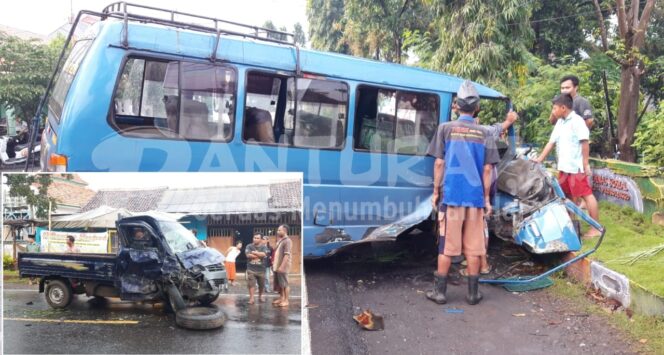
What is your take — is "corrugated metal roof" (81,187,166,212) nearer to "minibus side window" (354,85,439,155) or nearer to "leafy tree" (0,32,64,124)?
"minibus side window" (354,85,439,155)

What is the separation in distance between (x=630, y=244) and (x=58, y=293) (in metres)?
5.30

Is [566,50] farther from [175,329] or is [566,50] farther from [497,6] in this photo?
[175,329]

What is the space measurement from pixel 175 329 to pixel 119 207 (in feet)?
2.09

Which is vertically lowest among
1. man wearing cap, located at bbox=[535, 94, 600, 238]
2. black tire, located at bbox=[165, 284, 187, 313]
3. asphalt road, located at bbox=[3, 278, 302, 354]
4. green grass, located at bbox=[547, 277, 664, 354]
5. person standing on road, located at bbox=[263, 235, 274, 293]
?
green grass, located at bbox=[547, 277, 664, 354]

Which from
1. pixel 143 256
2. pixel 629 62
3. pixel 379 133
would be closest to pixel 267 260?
pixel 143 256

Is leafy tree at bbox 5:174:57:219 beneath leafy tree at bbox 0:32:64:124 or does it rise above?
beneath

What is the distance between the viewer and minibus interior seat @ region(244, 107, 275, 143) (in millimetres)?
4777

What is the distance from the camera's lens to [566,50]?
14016mm

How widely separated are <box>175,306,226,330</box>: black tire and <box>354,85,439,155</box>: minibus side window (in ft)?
9.64

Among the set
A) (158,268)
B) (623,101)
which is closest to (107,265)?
(158,268)

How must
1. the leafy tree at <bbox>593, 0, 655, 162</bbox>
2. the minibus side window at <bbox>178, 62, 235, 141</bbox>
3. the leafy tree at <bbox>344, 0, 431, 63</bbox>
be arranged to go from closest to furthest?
the minibus side window at <bbox>178, 62, 235, 141</bbox>, the leafy tree at <bbox>593, 0, 655, 162</bbox>, the leafy tree at <bbox>344, 0, 431, 63</bbox>

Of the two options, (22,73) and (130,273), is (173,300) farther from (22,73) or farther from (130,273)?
(22,73)

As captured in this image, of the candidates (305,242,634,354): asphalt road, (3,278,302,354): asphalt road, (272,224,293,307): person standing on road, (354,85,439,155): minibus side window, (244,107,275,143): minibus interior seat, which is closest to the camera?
(3,278,302,354): asphalt road

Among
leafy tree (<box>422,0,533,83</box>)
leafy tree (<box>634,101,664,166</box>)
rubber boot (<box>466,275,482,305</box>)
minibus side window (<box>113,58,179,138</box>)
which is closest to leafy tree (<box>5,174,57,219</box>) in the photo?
minibus side window (<box>113,58,179,138</box>)
